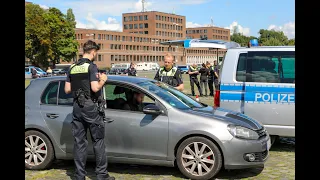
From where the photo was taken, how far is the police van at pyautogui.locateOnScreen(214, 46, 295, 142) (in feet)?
22.9

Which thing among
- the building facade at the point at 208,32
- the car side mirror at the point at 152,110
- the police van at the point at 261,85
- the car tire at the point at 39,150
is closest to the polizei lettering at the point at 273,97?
the police van at the point at 261,85

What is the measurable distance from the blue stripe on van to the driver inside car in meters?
1.91

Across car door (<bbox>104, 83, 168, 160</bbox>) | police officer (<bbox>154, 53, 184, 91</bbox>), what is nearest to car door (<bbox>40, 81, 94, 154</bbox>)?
car door (<bbox>104, 83, 168, 160</bbox>)

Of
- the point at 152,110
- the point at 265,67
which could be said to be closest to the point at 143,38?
the point at 265,67

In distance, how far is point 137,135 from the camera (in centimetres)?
559

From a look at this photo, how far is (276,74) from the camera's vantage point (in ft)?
23.6

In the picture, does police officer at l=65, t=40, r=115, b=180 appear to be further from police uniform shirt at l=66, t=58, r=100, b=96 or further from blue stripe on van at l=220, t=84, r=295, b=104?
blue stripe on van at l=220, t=84, r=295, b=104

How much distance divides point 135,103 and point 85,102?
1245mm

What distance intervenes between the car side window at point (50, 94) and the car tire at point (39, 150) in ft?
1.76

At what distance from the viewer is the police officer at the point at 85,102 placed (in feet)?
16.1

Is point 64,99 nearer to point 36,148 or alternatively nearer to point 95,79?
point 36,148
